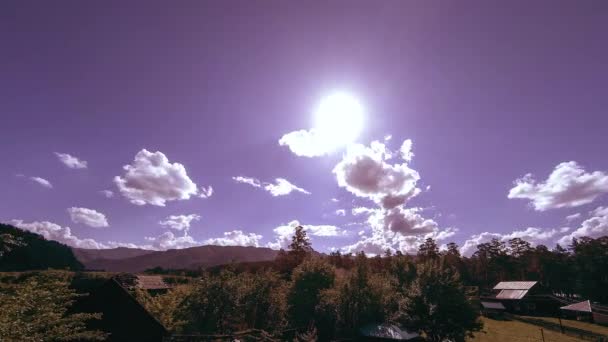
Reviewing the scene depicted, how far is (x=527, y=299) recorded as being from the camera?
231ft

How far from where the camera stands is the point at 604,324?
54.9m

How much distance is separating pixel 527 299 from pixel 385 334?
5738 cm

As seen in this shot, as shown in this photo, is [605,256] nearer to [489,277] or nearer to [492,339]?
[489,277]

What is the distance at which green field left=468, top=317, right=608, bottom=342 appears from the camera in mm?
42188

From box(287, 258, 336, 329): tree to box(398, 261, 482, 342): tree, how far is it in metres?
14.2

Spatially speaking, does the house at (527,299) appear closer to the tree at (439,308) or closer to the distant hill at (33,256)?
the tree at (439,308)

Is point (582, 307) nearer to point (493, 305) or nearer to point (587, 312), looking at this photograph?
point (587, 312)

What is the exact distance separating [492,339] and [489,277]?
82663 mm

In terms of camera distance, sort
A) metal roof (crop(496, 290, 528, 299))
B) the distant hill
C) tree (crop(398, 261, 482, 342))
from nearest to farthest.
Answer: tree (crop(398, 261, 482, 342))
metal roof (crop(496, 290, 528, 299))
the distant hill

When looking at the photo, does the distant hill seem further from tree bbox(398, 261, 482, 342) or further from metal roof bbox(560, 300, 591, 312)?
metal roof bbox(560, 300, 591, 312)

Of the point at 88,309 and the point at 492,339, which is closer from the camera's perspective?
the point at 88,309

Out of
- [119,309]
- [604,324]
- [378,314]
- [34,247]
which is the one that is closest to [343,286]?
[378,314]

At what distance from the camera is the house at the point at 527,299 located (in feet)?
222

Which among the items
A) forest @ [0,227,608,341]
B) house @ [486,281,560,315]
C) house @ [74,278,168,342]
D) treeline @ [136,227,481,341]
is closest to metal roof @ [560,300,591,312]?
house @ [486,281,560,315]
